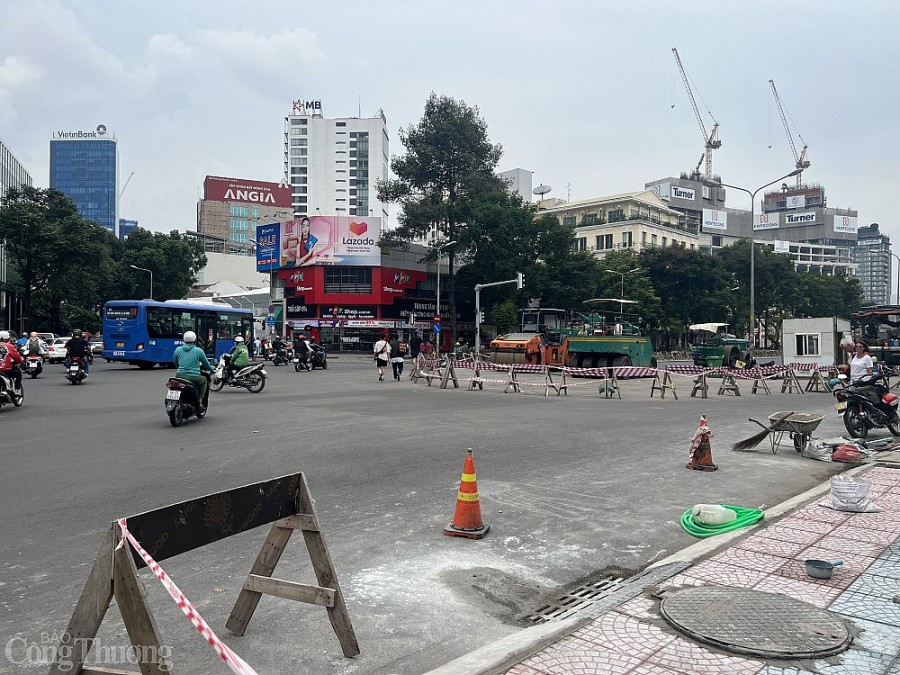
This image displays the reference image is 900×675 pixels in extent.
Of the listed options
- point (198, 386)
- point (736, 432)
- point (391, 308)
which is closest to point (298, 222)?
point (391, 308)

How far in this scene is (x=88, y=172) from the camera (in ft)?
590

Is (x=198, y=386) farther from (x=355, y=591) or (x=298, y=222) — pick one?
(x=298, y=222)

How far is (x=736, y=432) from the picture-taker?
11.4 metres

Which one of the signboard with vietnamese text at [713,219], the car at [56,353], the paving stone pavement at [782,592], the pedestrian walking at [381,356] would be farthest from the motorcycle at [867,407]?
the signboard with vietnamese text at [713,219]

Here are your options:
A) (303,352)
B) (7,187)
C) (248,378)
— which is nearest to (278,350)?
(303,352)

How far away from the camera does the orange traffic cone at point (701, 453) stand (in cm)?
805

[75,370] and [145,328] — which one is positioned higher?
[145,328]

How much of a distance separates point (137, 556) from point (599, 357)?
24.7 m

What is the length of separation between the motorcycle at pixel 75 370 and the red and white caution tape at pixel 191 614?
19868 mm

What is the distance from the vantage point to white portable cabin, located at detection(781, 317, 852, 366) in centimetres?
2783

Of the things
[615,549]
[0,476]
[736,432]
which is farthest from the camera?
[736,432]

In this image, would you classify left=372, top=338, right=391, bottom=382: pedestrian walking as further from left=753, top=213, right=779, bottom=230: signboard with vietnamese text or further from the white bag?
left=753, top=213, right=779, bottom=230: signboard with vietnamese text

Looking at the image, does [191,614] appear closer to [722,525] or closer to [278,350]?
[722,525]

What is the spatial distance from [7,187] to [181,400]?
60.2m
